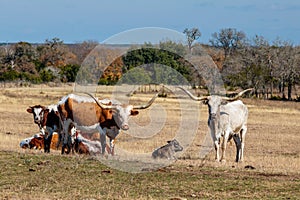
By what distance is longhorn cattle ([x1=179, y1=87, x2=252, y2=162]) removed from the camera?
60.5 ft

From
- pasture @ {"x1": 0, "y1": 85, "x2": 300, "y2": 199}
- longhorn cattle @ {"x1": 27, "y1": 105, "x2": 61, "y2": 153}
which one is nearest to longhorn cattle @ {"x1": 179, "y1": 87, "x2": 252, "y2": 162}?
pasture @ {"x1": 0, "y1": 85, "x2": 300, "y2": 199}

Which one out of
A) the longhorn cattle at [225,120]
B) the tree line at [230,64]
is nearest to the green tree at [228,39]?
the tree line at [230,64]

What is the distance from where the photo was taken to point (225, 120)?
61.5ft

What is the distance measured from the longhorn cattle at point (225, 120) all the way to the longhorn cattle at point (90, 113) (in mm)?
1960

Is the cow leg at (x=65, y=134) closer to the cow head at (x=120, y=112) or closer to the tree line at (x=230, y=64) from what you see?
the cow head at (x=120, y=112)

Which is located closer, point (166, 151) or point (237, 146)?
point (166, 151)

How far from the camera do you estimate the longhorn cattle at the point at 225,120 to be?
1844 cm

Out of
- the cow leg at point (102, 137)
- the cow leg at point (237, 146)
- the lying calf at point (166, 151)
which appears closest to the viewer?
the cow leg at point (102, 137)

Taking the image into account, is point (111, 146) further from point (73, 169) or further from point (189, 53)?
point (189, 53)

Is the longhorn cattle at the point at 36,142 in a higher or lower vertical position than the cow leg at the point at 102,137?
lower

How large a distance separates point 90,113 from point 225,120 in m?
4.00

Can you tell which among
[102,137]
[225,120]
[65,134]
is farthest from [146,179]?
[225,120]

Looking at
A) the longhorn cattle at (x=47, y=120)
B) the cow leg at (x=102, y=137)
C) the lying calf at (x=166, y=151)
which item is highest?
the longhorn cattle at (x=47, y=120)

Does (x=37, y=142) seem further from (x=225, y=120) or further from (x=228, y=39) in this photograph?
(x=228, y=39)
